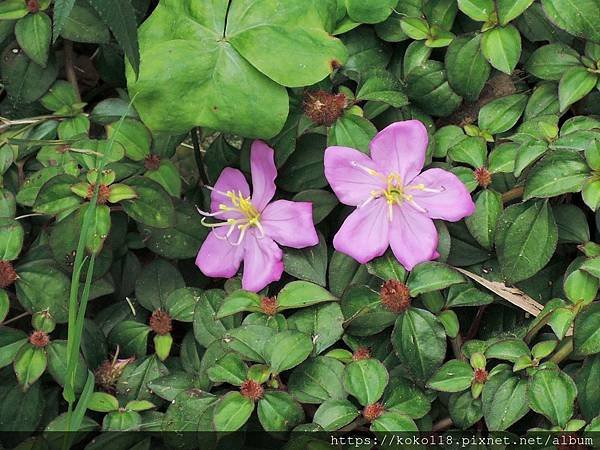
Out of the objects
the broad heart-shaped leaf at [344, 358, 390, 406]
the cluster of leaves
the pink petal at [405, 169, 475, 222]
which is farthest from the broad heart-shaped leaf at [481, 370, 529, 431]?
the pink petal at [405, 169, 475, 222]

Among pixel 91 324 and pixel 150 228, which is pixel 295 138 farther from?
pixel 91 324

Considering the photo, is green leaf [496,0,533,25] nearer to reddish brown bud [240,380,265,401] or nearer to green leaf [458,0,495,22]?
green leaf [458,0,495,22]

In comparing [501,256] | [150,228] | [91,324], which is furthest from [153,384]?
[501,256]

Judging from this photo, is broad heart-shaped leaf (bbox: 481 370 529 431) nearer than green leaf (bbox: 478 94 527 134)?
Yes

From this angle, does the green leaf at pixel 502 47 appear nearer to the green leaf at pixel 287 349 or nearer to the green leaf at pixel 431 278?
the green leaf at pixel 431 278

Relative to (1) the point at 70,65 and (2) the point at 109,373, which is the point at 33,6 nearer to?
(1) the point at 70,65

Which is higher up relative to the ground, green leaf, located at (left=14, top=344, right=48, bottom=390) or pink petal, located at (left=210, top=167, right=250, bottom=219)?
pink petal, located at (left=210, top=167, right=250, bottom=219)
